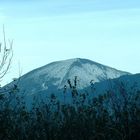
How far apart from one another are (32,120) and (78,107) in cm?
93

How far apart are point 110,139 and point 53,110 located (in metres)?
1.69

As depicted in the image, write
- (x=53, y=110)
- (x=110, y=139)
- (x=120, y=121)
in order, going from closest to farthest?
(x=110, y=139)
(x=120, y=121)
(x=53, y=110)

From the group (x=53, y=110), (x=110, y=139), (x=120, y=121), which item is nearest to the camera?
(x=110, y=139)

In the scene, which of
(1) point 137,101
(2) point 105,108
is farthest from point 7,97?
(1) point 137,101

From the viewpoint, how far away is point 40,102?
10180 mm

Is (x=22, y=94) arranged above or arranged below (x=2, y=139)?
above

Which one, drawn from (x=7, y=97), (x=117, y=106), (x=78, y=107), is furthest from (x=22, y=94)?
(x=117, y=106)

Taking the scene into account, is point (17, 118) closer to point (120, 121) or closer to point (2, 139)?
point (2, 139)

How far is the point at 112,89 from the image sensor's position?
32.0 feet

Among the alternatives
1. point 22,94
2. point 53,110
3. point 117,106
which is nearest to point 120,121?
point 117,106

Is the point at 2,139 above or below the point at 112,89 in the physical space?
below

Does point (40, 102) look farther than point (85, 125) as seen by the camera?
Yes

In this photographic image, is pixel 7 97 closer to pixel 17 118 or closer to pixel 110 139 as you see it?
pixel 17 118

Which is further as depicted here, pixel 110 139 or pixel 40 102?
pixel 40 102
